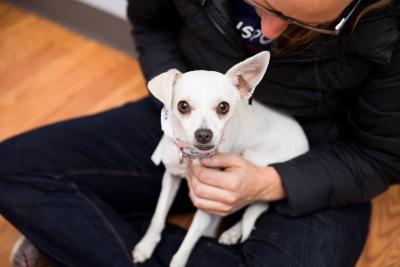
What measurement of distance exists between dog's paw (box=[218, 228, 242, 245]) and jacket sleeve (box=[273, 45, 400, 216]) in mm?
129

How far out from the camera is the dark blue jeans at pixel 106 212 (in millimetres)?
1022

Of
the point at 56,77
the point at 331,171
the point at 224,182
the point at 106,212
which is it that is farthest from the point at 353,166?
the point at 56,77

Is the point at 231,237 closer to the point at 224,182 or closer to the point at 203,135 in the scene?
the point at 224,182

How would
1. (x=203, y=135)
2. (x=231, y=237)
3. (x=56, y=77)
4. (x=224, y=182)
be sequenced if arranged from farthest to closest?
(x=56, y=77) → (x=231, y=237) → (x=224, y=182) → (x=203, y=135)

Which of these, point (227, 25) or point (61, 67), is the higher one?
point (227, 25)

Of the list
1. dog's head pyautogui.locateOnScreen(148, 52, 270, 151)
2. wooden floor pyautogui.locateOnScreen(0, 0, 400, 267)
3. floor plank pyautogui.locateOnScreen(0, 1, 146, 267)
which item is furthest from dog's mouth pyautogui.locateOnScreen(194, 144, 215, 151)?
floor plank pyautogui.locateOnScreen(0, 1, 146, 267)

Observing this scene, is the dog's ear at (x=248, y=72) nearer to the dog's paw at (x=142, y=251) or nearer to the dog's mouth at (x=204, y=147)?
the dog's mouth at (x=204, y=147)

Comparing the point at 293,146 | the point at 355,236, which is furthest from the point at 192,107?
the point at 355,236

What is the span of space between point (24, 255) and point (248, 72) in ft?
2.43

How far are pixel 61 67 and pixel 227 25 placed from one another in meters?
1.14

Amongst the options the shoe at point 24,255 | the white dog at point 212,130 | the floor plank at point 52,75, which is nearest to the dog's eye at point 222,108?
the white dog at point 212,130

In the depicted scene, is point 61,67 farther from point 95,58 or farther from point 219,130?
point 219,130

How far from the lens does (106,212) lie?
1.08 m

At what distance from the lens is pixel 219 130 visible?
0.82m
